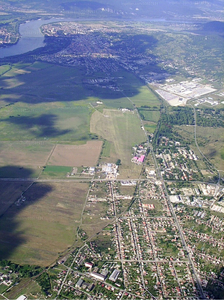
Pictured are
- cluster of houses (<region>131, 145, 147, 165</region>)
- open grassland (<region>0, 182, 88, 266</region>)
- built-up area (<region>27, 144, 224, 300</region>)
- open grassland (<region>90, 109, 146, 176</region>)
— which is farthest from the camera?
open grassland (<region>90, 109, 146, 176</region>)

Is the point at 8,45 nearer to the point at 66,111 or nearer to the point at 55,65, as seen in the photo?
the point at 55,65

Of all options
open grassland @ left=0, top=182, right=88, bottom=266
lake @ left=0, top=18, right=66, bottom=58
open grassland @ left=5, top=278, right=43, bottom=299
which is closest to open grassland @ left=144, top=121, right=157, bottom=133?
open grassland @ left=0, top=182, right=88, bottom=266

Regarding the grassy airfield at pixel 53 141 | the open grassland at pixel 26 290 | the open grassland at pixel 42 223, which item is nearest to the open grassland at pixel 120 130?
the grassy airfield at pixel 53 141

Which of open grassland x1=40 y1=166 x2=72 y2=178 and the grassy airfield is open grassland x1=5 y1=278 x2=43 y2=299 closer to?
the grassy airfield

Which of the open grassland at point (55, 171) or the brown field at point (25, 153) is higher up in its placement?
the brown field at point (25, 153)

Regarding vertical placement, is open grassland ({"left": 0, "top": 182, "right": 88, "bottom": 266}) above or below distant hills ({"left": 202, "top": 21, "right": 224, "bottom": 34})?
below

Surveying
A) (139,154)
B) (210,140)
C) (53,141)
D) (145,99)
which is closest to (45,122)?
(53,141)

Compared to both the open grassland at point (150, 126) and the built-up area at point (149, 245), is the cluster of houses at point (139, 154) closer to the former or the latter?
the built-up area at point (149, 245)
